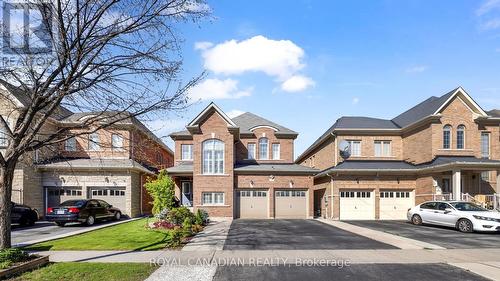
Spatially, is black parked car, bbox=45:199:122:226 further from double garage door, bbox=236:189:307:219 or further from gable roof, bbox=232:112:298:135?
gable roof, bbox=232:112:298:135

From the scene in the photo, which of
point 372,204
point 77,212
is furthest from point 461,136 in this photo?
point 77,212

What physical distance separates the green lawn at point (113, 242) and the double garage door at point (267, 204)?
11.9 metres

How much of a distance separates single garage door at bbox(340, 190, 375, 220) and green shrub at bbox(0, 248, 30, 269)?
21.8 meters

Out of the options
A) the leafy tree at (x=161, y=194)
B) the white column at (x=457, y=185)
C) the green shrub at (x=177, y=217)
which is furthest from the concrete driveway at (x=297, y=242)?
the white column at (x=457, y=185)

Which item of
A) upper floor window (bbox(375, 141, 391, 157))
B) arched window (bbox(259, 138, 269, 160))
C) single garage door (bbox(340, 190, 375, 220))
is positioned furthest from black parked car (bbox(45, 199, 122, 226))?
upper floor window (bbox(375, 141, 391, 157))

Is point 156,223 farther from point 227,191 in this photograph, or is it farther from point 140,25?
point 140,25

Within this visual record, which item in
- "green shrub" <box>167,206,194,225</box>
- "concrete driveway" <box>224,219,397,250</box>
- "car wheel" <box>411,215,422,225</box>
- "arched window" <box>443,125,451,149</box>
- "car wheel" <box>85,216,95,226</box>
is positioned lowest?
"car wheel" <box>411,215,422,225</box>

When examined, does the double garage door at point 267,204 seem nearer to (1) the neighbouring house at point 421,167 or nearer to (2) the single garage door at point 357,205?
(1) the neighbouring house at point 421,167

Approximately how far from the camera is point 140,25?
30.9 feet

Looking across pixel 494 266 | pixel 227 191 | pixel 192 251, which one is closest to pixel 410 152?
pixel 227 191

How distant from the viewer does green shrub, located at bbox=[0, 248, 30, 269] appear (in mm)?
8962

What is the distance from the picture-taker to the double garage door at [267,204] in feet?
91.5

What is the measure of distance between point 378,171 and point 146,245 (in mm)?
18861

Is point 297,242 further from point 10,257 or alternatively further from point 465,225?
point 465,225
